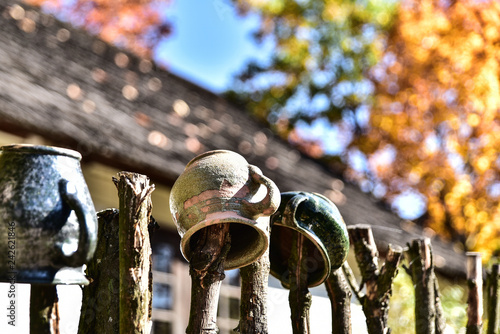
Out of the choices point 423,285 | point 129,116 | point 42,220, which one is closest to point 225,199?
point 42,220

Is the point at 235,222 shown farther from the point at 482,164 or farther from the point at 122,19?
the point at 122,19

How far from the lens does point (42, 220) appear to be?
3.72 feet

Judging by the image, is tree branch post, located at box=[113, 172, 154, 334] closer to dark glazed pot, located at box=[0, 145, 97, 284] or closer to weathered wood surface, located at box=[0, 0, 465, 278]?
dark glazed pot, located at box=[0, 145, 97, 284]

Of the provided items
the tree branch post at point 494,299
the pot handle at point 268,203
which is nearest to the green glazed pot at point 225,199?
the pot handle at point 268,203

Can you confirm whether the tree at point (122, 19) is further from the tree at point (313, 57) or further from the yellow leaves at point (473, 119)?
the yellow leaves at point (473, 119)

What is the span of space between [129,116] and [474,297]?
10.8 feet

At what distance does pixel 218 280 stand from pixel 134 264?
0.24m

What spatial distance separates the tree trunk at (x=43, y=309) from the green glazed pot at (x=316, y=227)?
0.68m

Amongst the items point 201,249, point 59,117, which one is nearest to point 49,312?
point 201,249

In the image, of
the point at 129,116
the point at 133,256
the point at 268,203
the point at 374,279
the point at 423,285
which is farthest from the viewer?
the point at 129,116

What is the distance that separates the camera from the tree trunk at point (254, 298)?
154 cm

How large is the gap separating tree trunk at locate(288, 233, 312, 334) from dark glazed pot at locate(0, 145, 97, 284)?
70 cm

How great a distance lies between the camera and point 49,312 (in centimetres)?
116

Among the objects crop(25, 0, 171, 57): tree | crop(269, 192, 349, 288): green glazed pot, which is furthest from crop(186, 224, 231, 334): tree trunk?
crop(25, 0, 171, 57): tree
